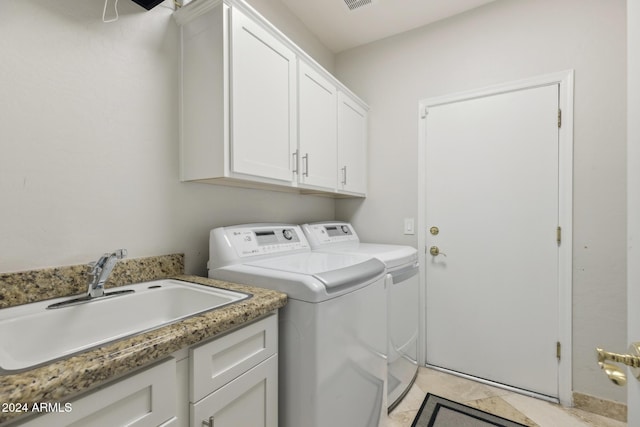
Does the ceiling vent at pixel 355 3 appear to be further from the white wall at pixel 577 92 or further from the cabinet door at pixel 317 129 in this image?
the cabinet door at pixel 317 129

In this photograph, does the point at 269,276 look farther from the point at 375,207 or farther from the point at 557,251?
the point at 557,251

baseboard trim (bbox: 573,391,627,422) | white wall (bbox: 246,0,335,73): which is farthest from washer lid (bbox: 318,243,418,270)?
white wall (bbox: 246,0,335,73)

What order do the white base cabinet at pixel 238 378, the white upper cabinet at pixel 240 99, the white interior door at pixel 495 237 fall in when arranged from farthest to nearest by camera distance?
1. the white interior door at pixel 495 237
2. the white upper cabinet at pixel 240 99
3. the white base cabinet at pixel 238 378

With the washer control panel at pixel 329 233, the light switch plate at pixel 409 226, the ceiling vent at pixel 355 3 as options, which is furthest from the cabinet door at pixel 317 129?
the light switch plate at pixel 409 226

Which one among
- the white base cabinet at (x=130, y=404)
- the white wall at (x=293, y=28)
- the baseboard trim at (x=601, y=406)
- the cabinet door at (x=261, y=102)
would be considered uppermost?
the white wall at (x=293, y=28)

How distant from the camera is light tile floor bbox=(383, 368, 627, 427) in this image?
1653 mm

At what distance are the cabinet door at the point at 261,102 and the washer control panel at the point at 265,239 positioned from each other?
0.32 meters

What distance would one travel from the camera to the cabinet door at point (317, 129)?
1.76 m

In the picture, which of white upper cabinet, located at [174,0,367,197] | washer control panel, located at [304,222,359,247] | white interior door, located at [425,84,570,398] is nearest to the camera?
white upper cabinet, located at [174,0,367,197]

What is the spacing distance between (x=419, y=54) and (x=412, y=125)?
57cm

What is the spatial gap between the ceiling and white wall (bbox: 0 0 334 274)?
1.19m

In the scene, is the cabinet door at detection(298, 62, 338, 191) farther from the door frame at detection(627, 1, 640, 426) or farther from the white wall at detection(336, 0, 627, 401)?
Answer: the door frame at detection(627, 1, 640, 426)

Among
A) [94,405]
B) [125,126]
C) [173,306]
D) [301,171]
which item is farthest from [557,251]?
[125,126]

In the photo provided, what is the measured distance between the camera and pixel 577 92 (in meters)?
1.79
